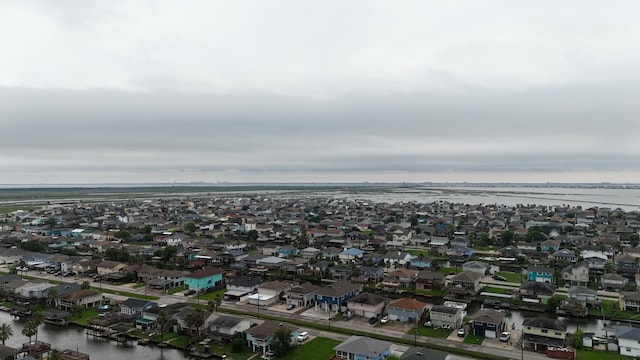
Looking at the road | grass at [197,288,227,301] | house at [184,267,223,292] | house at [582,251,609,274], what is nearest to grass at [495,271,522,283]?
house at [582,251,609,274]

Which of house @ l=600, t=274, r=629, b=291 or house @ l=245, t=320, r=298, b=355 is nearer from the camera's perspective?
house @ l=245, t=320, r=298, b=355

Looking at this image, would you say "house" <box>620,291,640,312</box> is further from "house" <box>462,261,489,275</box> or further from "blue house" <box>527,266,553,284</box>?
"house" <box>462,261,489,275</box>

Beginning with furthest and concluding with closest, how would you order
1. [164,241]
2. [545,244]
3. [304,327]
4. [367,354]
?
1. [164,241]
2. [545,244]
3. [304,327]
4. [367,354]

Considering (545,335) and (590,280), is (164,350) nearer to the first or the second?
(545,335)

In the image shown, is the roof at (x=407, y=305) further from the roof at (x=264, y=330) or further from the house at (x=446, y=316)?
the roof at (x=264, y=330)

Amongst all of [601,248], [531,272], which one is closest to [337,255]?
[531,272]

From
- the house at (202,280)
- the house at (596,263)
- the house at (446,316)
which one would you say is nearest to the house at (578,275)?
the house at (596,263)

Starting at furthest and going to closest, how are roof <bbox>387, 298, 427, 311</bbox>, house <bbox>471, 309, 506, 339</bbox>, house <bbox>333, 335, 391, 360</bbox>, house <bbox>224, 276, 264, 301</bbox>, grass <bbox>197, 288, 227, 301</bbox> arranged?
1. grass <bbox>197, 288, 227, 301</bbox>
2. house <bbox>224, 276, 264, 301</bbox>
3. roof <bbox>387, 298, 427, 311</bbox>
4. house <bbox>471, 309, 506, 339</bbox>
5. house <bbox>333, 335, 391, 360</bbox>
